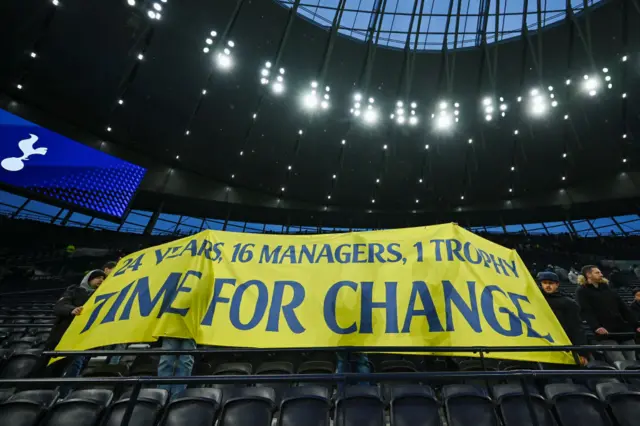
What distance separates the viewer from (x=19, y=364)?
420 cm

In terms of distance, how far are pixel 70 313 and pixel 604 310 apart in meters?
6.96

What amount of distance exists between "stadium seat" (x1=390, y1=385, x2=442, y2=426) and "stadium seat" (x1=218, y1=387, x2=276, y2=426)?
3.78 ft

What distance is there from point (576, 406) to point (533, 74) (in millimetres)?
19403

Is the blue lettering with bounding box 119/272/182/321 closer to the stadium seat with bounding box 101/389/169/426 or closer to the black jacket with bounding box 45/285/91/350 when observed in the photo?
the stadium seat with bounding box 101/389/169/426

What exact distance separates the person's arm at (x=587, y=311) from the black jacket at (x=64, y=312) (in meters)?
6.71

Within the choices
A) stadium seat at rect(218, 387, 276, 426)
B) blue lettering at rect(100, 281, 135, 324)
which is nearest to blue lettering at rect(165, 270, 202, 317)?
blue lettering at rect(100, 281, 135, 324)

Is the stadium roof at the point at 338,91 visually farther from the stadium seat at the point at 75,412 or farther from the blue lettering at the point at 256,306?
the stadium seat at the point at 75,412

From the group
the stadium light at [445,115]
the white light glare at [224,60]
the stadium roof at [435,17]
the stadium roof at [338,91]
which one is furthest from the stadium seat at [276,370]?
the stadium light at [445,115]

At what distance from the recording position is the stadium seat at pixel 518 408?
275 centimetres

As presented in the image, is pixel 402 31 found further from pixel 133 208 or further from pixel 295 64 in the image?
pixel 133 208

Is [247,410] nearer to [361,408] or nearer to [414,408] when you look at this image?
[361,408]

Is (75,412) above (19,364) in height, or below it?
below

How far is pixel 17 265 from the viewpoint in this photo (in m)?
14.2

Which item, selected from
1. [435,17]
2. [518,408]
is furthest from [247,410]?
[435,17]
